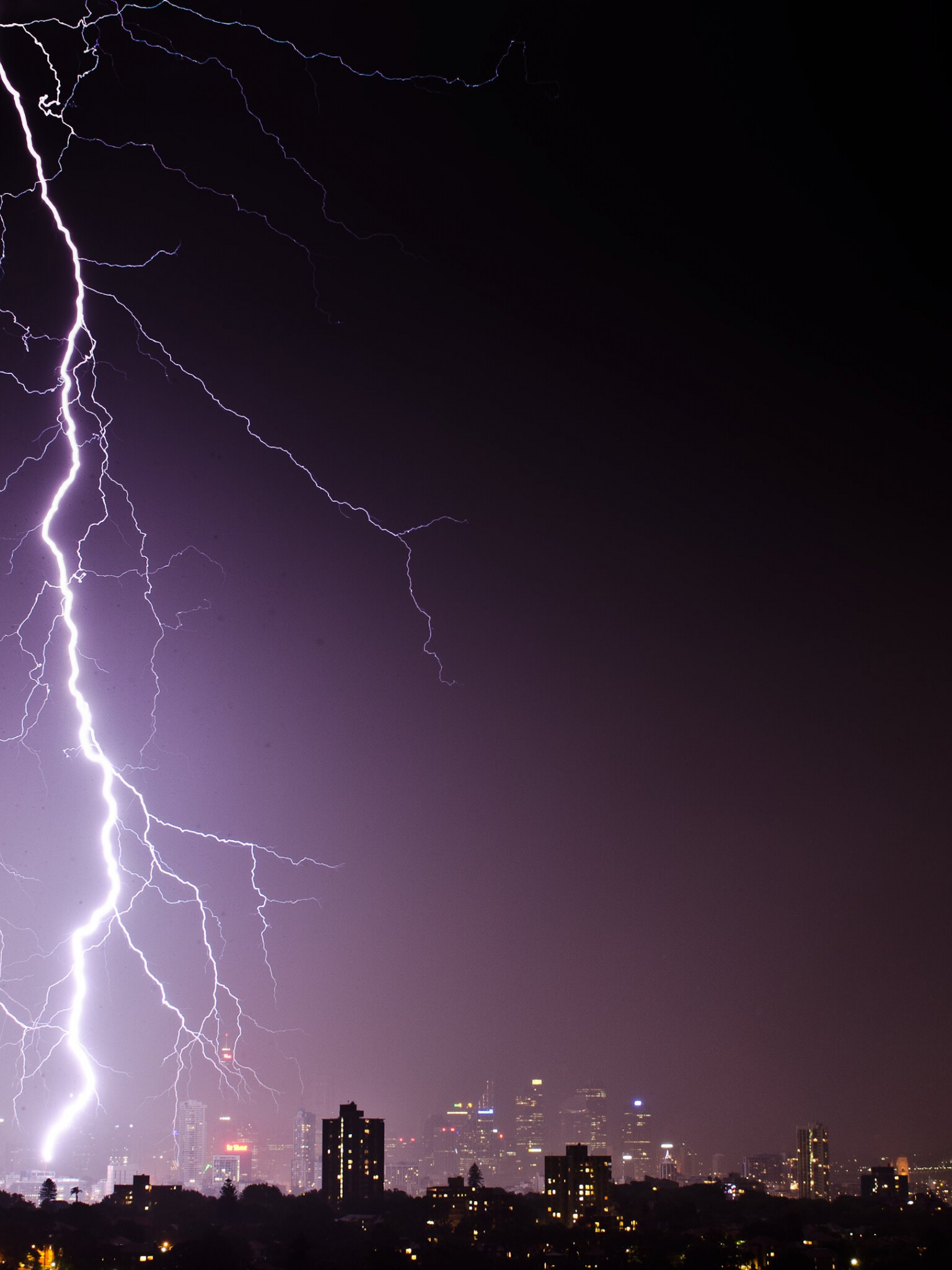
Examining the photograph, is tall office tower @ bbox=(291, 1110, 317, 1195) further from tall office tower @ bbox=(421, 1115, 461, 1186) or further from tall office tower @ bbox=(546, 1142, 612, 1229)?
tall office tower @ bbox=(546, 1142, 612, 1229)

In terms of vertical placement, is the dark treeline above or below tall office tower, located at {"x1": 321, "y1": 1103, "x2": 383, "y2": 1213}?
below

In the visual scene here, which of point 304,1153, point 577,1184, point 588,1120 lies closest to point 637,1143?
point 588,1120

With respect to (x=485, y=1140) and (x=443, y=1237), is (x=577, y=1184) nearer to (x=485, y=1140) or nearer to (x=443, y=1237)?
(x=443, y=1237)

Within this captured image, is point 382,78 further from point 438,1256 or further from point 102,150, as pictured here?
point 438,1256

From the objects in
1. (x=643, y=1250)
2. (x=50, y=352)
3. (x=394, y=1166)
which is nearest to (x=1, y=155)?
(x=50, y=352)

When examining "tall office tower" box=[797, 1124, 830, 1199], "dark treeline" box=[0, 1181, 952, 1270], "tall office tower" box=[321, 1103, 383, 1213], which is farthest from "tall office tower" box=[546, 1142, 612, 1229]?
"tall office tower" box=[797, 1124, 830, 1199]
